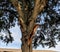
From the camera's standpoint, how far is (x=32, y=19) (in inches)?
373

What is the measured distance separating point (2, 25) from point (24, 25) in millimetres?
3157

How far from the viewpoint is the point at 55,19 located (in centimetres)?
1239

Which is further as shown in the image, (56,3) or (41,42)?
(41,42)

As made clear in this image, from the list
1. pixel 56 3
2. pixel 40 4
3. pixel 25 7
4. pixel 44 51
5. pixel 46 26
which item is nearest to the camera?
pixel 40 4

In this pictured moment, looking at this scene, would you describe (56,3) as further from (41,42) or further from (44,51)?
(44,51)

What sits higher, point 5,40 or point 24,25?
point 24,25

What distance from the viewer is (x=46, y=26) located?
12828mm

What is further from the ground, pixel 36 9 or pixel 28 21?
pixel 36 9

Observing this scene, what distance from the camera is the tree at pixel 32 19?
9523 millimetres

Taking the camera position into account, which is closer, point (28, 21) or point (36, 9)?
point (36, 9)

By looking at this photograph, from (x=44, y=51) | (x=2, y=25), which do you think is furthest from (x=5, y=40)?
(x=44, y=51)

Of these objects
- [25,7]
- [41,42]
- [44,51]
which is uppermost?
[25,7]

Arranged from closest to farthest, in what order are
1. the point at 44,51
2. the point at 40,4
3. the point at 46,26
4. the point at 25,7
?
the point at 40,4 → the point at 25,7 → the point at 46,26 → the point at 44,51

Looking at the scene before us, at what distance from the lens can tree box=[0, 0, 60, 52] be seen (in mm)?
9523
